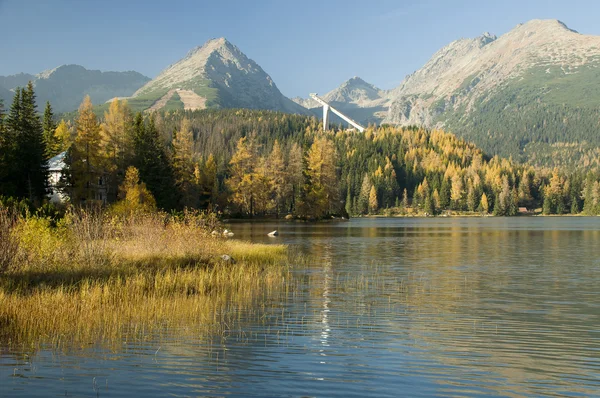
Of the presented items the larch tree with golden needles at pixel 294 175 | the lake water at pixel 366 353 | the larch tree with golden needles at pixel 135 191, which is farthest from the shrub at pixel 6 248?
the larch tree with golden needles at pixel 294 175

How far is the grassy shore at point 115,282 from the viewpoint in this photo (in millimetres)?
18250

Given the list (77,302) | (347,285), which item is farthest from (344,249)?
(77,302)

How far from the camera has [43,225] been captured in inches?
1163

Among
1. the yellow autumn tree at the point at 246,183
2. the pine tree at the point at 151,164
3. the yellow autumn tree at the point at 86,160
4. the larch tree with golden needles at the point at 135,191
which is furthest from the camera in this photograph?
the yellow autumn tree at the point at 246,183

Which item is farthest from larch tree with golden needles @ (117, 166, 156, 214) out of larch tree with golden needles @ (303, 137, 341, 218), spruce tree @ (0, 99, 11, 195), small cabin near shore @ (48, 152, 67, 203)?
larch tree with golden needles @ (303, 137, 341, 218)

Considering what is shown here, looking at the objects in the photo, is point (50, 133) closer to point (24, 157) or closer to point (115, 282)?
point (24, 157)

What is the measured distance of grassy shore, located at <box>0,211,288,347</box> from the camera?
18.2 meters

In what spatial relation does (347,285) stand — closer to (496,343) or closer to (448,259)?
(496,343)

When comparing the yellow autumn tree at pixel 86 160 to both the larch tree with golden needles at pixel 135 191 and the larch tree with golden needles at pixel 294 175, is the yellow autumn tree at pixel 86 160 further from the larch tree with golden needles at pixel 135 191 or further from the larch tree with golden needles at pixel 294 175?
the larch tree with golden needles at pixel 294 175

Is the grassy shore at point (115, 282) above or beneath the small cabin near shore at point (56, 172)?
beneath

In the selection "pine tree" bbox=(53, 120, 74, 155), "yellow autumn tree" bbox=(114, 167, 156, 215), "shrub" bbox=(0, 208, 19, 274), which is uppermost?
"pine tree" bbox=(53, 120, 74, 155)

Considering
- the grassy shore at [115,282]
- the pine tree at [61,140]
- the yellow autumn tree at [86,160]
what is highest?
the pine tree at [61,140]

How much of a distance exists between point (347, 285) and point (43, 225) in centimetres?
1614

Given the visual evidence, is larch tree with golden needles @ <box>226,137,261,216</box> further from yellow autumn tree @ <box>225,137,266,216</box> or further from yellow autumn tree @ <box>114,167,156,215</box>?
yellow autumn tree @ <box>114,167,156,215</box>
